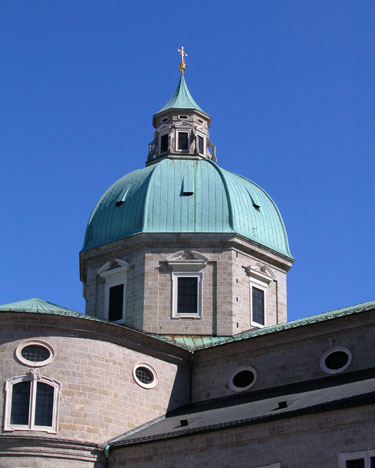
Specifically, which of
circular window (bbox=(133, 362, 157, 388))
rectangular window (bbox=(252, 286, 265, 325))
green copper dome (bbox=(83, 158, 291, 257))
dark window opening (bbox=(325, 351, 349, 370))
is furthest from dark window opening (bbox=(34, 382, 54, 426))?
rectangular window (bbox=(252, 286, 265, 325))

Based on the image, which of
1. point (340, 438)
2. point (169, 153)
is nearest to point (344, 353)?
point (340, 438)

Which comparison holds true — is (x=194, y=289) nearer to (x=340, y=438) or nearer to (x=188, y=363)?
(x=188, y=363)

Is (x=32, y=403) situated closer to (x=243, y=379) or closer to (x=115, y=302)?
(x=243, y=379)

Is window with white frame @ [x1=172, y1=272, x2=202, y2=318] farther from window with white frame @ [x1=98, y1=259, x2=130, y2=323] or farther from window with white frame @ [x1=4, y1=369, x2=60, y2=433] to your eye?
window with white frame @ [x1=4, y1=369, x2=60, y2=433]

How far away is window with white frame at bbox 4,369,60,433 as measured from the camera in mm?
31500

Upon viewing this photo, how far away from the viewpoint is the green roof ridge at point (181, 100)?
157 feet

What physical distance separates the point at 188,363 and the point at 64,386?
620 cm

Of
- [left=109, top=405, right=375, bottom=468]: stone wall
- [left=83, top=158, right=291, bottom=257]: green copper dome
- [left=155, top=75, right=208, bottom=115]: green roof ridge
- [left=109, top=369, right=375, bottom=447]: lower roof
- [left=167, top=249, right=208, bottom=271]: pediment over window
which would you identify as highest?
[left=155, top=75, right=208, bottom=115]: green roof ridge

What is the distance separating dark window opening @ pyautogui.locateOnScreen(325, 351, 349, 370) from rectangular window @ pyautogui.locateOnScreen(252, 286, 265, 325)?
8.21m

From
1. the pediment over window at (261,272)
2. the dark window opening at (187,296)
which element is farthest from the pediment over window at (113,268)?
the pediment over window at (261,272)

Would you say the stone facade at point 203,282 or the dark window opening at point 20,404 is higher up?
the stone facade at point 203,282

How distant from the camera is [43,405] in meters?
32.0

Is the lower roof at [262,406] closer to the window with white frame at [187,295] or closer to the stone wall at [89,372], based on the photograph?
the stone wall at [89,372]

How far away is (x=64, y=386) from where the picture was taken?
1276 inches
